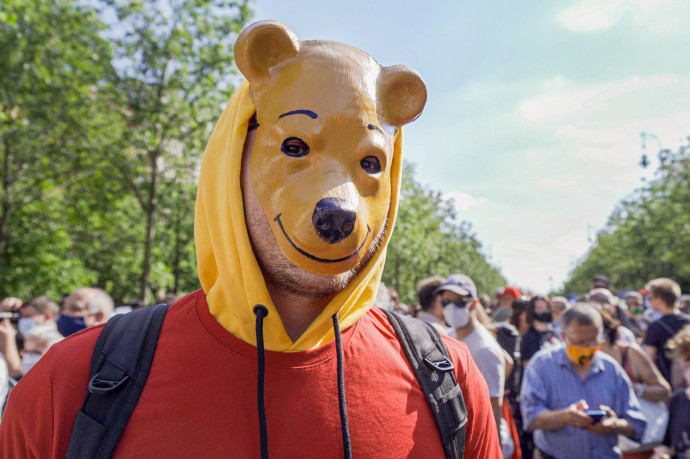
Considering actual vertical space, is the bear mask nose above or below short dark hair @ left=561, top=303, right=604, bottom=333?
above

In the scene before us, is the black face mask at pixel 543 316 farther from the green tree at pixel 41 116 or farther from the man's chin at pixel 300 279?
the green tree at pixel 41 116

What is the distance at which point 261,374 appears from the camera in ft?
4.30

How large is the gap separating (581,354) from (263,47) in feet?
10.8

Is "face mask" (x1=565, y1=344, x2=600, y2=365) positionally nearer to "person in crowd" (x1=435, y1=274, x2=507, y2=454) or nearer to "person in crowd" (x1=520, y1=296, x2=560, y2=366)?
"person in crowd" (x1=435, y1=274, x2=507, y2=454)

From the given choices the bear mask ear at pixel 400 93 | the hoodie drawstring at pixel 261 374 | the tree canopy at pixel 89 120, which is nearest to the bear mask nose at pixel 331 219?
the hoodie drawstring at pixel 261 374

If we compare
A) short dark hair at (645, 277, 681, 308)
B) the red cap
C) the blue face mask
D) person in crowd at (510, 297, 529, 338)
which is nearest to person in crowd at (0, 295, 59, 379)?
the blue face mask

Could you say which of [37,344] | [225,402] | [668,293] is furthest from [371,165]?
[668,293]

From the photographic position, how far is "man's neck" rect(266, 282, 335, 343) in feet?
4.92

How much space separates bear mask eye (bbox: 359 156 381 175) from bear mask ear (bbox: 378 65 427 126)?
0.17 metres

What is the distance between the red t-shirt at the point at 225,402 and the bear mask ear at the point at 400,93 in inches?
28.1

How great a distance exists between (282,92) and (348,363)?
0.81 m

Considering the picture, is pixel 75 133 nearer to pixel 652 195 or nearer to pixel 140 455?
pixel 140 455

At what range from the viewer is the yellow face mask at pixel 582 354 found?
3.69 m

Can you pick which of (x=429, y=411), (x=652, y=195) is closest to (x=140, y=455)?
(x=429, y=411)
